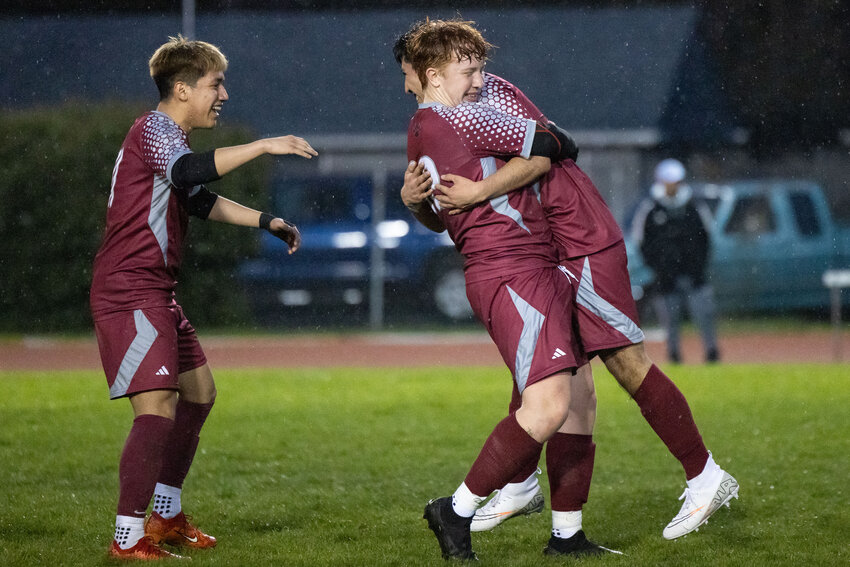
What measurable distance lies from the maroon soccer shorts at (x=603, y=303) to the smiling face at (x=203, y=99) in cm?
151

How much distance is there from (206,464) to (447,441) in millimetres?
1600

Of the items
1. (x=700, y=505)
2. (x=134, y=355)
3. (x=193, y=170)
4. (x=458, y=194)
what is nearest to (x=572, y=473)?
(x=700, y=505)

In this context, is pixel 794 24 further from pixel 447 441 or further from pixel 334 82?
pixel 447 441

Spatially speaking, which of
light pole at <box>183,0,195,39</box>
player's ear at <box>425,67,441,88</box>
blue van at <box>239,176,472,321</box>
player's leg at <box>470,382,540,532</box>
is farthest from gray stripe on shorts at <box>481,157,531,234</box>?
light pole at <box>183,0,195,39</box>

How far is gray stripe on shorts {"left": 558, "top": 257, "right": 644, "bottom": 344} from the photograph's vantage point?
4262 mm

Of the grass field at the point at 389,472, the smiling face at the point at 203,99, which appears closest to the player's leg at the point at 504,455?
the grass field at the point at 389,472

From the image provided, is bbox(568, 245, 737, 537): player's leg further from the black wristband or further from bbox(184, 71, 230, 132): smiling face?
bbox(184, 71, 230, 132): smiling face

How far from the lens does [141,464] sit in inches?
166

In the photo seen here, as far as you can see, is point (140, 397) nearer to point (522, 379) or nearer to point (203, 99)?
point (203, 99)

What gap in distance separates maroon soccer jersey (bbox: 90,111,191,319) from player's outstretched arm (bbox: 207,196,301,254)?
320 mm

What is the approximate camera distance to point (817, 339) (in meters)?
16.1

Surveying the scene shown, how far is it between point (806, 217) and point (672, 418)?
13397 millimetres

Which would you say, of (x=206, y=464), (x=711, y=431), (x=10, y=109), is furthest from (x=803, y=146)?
(x=206, y=464)

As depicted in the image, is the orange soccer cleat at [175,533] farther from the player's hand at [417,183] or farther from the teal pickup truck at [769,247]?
the teal pickup truck at [769,247]
